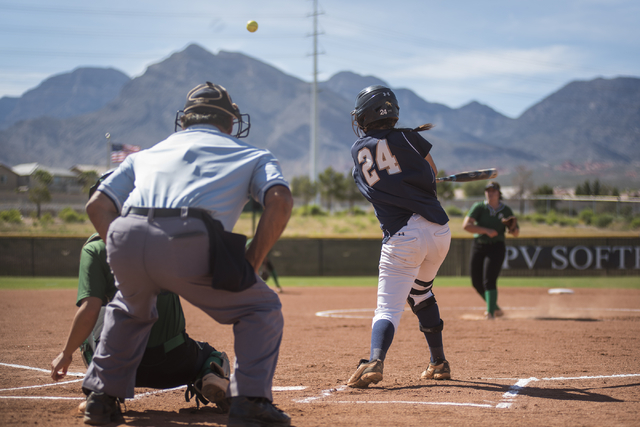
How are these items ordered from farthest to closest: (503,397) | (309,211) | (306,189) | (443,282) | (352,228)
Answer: (306,189), (309,211), (352,228), (443,282), (503,397)

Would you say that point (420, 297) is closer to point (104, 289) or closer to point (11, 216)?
point (104, 289)

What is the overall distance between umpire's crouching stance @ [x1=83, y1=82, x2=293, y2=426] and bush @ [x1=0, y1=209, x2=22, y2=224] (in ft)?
89.9

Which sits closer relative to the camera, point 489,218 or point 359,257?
point 489,218

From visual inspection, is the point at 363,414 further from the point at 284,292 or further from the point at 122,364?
the point at 284,292

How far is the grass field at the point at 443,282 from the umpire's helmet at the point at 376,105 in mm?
11937

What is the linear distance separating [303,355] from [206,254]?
3.31 metres

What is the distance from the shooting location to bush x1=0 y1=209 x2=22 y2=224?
86.9ft

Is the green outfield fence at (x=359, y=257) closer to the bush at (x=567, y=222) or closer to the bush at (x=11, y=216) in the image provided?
the bush at (x=11, y=216)

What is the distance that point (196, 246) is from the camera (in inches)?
→ 97.0

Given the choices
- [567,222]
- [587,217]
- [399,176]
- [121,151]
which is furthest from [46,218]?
[587,217]

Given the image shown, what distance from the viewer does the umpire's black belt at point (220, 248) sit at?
2469 mm

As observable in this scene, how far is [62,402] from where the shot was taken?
3475mm

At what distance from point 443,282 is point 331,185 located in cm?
5182

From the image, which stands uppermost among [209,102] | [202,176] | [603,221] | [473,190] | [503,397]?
[473,190]
